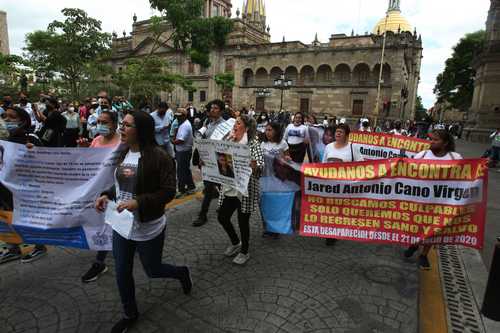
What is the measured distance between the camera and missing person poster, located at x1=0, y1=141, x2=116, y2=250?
3.24m

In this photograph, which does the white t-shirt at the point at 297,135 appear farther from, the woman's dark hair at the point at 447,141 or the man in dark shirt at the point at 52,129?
the man in dark shirt at the point at 52,129

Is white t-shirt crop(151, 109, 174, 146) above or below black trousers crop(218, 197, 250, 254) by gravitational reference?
above

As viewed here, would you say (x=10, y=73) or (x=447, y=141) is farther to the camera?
(x=10, y=73)

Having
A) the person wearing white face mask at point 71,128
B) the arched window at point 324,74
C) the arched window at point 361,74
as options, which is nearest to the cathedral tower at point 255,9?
the arched window at point 324,74

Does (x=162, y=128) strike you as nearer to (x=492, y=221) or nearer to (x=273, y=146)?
(x=273, y=146)

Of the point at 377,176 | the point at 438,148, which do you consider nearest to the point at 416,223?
the point at 377,176

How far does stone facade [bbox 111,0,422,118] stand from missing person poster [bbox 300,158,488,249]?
38.1 meters

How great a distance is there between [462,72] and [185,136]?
50.9 metres

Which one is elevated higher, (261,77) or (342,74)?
(342,74)

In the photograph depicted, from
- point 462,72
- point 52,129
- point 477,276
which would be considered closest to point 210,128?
point 52,129

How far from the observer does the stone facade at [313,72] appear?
137 feet

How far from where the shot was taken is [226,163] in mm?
3967

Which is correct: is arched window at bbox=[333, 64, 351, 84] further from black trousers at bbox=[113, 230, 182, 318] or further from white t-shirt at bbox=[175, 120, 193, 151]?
black trousers at bbox=[113, 230, 182, 318]

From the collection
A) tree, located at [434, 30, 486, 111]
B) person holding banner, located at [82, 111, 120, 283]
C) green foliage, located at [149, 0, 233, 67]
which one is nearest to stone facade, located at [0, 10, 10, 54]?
green foliage, located at [149, 0, 233, 67]
